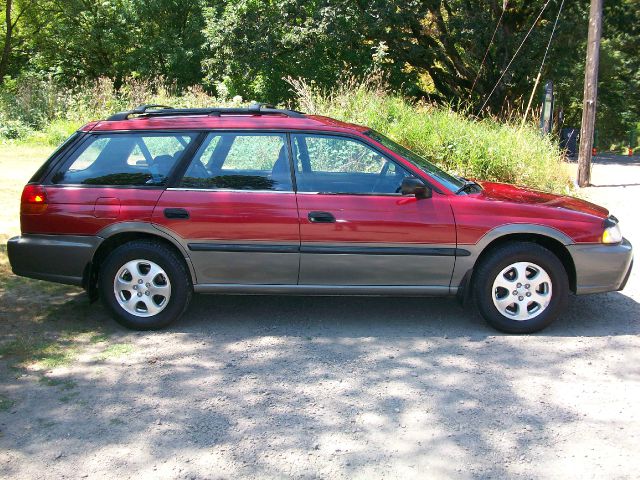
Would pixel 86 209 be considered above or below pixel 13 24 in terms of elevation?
below

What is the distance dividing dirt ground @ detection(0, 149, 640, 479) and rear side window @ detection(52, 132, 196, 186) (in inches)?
47.7

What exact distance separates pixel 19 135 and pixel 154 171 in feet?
52.4

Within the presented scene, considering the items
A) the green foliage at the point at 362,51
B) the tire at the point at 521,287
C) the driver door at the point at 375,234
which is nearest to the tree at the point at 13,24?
the green foliage at the point at 362,51

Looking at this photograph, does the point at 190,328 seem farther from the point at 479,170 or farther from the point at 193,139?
the point at 479,170

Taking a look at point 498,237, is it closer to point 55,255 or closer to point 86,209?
point 86,209

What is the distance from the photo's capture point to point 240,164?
5512mm

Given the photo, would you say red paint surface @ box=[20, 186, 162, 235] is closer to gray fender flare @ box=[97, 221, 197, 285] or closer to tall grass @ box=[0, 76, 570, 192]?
gray fender flare @ box=[97, 221, 197, 285]

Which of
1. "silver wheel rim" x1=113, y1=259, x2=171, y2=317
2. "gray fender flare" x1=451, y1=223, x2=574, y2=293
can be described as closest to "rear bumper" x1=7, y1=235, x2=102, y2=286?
"silver wheel rim" x1=113, y1=259, x2=171, y2=317

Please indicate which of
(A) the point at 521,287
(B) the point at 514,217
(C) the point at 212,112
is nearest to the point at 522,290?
(A) the point at 521,287

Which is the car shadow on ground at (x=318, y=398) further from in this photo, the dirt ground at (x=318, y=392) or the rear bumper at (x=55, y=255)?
the rear bumper at (x=55, y=255)

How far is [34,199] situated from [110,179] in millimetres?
636

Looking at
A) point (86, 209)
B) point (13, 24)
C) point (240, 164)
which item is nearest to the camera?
point (86, 209)

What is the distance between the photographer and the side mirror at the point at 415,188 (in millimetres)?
5187

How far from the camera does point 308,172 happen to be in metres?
5.47
